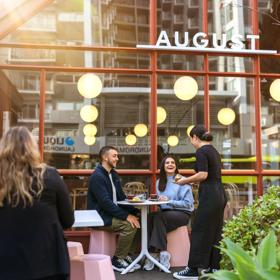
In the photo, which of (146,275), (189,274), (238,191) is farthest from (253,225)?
(238,191)

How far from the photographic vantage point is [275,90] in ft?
26.9

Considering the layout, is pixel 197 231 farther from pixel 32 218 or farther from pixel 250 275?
pixel 250 275

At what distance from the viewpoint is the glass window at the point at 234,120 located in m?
8.00

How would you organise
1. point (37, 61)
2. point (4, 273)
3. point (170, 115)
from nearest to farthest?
point (4, 273) < point (37, 61) < point (170, 115)

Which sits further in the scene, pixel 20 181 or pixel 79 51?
pixel 79 51

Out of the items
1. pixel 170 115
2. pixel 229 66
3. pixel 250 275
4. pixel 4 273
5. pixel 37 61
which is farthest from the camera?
pixel 170 115

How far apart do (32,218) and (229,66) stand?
559 centimetres

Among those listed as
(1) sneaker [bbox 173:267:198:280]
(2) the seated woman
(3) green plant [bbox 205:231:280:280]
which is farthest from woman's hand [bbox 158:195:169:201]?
(3) green plant [bbox 205:231:280:280]

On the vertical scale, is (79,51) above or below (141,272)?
above

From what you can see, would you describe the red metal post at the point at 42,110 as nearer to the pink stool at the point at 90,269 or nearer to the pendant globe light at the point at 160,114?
the pendant globe light at the point at 160,114

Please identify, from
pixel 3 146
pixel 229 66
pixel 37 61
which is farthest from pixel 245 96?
pixel 3 146

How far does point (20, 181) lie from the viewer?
276 centimetres

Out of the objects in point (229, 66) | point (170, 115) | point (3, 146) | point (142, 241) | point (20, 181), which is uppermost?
point (229, 66)

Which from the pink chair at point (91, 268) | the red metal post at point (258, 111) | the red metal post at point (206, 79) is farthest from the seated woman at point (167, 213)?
the red metal post at point (258, 111)
